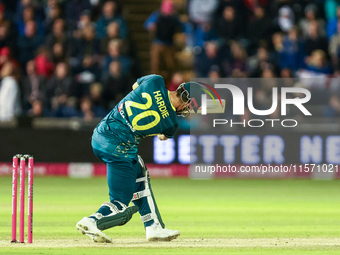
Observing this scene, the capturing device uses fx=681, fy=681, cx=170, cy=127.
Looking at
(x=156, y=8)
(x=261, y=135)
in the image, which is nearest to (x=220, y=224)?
(x=261, y=135)

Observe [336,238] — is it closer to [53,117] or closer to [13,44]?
[53,117]

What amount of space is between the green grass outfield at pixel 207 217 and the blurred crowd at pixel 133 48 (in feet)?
6.77

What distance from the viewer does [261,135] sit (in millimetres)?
14695

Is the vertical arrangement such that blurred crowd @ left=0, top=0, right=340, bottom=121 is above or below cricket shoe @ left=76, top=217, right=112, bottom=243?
above

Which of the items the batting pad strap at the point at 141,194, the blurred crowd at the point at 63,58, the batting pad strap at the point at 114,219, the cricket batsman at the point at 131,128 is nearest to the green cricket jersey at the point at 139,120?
the cricket batsman at the point at 131,128

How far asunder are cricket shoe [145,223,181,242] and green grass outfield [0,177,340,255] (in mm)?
95

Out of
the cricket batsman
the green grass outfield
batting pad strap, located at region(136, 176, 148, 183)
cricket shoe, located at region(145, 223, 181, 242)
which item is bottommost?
the green grass outfield

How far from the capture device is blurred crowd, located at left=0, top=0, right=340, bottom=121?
15875mm

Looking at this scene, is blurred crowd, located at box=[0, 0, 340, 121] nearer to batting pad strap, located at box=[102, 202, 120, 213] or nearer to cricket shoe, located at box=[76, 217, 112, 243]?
batting pad strap, located at box=[102, 202, 120, 213]

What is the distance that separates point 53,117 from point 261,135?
4797 millimetres

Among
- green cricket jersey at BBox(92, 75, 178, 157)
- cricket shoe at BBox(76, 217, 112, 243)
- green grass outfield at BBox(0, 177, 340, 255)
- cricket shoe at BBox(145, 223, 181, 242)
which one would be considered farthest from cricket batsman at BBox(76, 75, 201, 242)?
green grass outfield at BBox(0, 177, 340, 255)

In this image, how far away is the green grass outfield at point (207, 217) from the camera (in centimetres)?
722

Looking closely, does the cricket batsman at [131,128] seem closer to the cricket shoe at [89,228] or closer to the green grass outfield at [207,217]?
the cricket shoe at [89,228]

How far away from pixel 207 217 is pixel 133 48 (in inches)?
344
